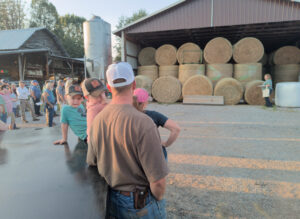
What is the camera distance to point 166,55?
40.3 ft

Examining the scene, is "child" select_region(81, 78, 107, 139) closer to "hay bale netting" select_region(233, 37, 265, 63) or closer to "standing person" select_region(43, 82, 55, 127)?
"standing person" select_region(43, 82, 55, 127)

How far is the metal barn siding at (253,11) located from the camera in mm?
10047

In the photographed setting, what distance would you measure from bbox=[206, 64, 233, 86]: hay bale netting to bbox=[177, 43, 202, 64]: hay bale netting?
703mm

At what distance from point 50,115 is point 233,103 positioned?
8.10 meters

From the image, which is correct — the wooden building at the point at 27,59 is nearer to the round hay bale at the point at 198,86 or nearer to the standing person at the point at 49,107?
the standing person at the point at 49,107

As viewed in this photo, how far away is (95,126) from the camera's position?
1426 millimetres

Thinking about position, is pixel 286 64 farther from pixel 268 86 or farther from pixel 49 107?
pixel 49 107

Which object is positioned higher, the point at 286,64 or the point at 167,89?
the point at 286,64

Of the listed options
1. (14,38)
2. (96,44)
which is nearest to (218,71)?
(96,44)

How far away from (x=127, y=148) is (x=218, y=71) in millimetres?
10838

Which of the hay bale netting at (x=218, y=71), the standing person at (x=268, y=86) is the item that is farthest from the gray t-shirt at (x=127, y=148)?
the hay bale netting at (x=218, y=71)

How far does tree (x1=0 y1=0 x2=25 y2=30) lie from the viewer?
34438 mm

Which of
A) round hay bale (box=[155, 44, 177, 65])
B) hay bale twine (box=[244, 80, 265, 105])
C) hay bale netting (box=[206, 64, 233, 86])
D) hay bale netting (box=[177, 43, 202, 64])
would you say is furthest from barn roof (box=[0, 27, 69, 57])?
hay bale twine (box=[244, 80, 265, 105])

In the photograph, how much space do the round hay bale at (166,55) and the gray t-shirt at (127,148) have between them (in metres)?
11.3
